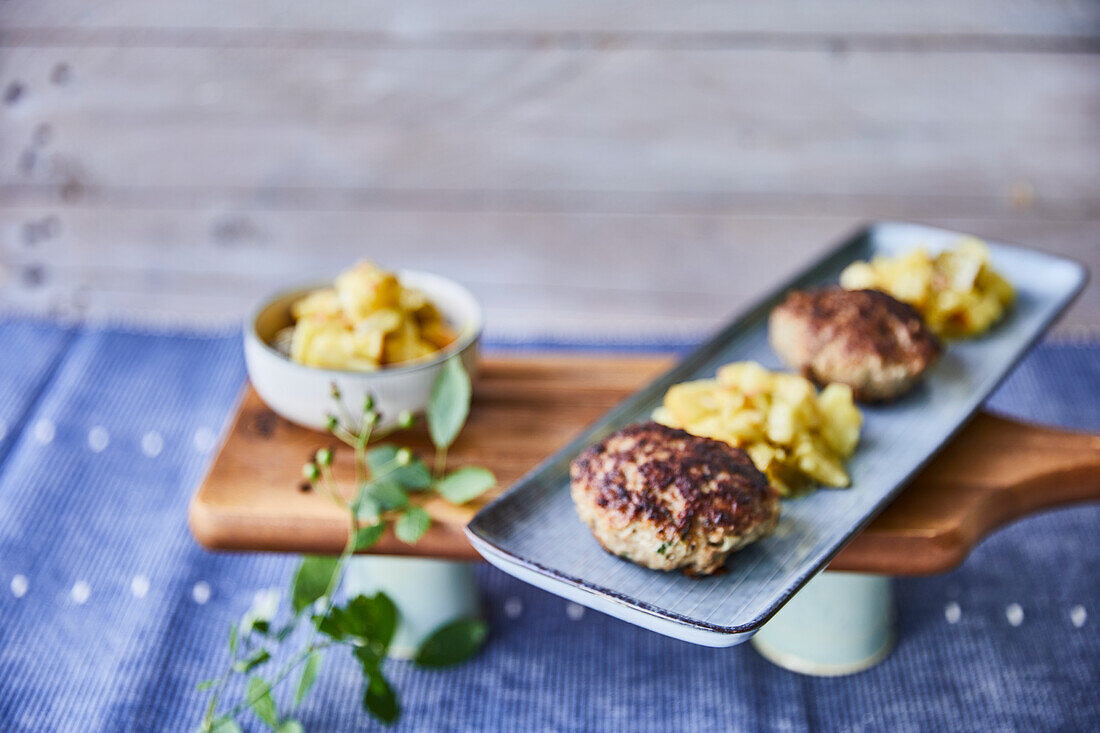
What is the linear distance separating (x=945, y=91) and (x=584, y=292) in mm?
845

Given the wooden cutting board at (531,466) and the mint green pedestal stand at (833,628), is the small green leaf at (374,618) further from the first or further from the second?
the mint green pedestal stand at (833,628)

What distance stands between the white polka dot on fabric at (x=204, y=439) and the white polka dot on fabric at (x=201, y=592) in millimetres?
321

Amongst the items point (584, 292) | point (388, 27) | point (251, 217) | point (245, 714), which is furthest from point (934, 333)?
point (251, 217)

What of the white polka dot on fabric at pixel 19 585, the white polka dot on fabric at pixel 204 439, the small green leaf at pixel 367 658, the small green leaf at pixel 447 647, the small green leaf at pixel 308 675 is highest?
the small green leaf at pixel 367 658

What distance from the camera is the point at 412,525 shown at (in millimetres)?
1065

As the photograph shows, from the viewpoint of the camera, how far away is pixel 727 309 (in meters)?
2.36

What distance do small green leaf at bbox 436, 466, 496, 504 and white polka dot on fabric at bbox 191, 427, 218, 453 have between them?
26.4 inches

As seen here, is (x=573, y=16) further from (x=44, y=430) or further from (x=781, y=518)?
(x=781, y=518)

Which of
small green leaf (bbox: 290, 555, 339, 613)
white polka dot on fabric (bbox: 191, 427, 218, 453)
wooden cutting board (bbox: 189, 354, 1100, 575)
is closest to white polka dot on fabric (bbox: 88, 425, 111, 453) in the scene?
white polka dot on fabric (bbox: 191, 427, 218, 453)

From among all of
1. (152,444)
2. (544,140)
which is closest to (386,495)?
(152,444)

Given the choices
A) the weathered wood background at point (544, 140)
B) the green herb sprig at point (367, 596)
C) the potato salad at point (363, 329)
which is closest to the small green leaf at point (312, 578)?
the green herb sprig at point (367, 596)

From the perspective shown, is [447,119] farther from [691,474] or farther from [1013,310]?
[691,474]

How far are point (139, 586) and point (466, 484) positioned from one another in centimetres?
53

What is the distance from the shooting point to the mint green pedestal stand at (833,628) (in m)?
1.17
